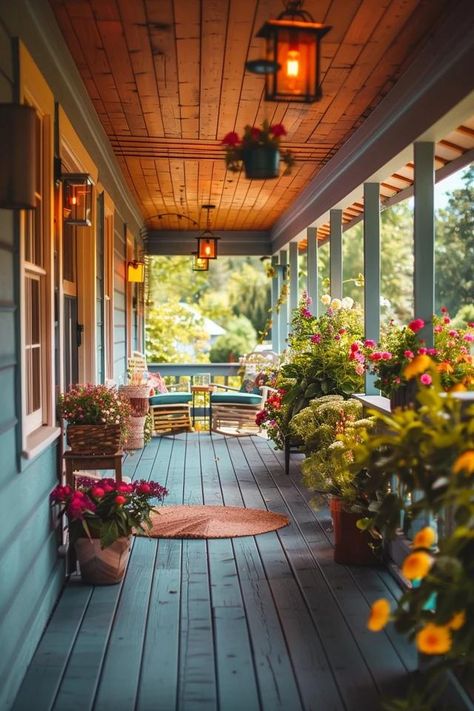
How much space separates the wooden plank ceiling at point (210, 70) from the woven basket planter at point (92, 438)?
76.9 inches

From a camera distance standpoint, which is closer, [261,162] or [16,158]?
[16,158]

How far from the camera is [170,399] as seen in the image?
9898 mm

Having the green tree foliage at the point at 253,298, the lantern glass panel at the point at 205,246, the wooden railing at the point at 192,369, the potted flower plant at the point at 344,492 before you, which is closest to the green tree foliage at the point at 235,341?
the green tree foliage at the point at 253,298

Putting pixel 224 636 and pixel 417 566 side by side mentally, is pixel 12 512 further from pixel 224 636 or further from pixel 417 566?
pixel 417 566

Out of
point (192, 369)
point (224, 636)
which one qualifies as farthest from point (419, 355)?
point (192, 369)

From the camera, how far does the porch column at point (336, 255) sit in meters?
7.11

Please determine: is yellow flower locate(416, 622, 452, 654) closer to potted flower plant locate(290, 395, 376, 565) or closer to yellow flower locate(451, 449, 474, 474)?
yellow flower locate(451, 449, 474, 474)

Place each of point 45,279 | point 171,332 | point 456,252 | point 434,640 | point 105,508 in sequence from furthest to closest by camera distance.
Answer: point 456,252
point 171,332
point 105,508
point 45,279
point 434,640

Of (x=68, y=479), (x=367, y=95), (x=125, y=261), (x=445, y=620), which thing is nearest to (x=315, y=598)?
(x=68, y=479)

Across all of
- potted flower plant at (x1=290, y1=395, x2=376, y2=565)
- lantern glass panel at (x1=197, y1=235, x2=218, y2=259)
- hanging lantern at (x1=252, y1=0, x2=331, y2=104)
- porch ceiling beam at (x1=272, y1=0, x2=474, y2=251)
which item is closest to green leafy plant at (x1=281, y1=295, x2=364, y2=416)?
porch ceiling beam at (x1=272, y1=0, x2=474, y2=251)

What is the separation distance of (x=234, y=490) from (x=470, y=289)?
19.2 m

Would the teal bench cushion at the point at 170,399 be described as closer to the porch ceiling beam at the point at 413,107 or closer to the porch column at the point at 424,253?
the porch ceiling beam at the point at 413,107

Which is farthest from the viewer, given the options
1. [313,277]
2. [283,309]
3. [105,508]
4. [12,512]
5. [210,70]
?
[283,309]

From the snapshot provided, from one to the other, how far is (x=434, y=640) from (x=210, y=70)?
143 inches
